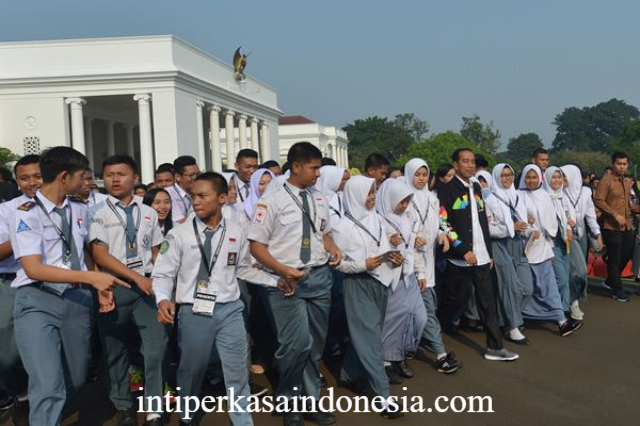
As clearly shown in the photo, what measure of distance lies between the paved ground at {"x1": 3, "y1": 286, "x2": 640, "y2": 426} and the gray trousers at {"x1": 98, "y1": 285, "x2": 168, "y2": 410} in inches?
13.8

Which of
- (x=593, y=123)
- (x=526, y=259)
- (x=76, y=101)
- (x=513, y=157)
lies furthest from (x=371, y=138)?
(x=526, y=259)

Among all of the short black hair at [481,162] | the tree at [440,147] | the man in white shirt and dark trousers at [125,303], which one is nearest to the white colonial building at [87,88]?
the short black hair at [481,162]

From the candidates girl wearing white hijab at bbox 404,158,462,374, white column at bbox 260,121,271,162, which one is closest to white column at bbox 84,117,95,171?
white column at bbox 260,121,271,162

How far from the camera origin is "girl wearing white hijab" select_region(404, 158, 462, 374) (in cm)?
543

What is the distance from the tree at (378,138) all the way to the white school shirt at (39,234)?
297ft

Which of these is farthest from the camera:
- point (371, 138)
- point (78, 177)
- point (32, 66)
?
point (371, 138)

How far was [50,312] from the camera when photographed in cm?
363

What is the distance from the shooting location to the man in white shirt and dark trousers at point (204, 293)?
3.83 m

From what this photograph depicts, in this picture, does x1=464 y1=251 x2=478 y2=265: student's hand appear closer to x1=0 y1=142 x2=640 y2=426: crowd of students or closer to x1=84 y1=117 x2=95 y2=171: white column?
x1=0 y1=142 x2=640 y2=426: crowd of students

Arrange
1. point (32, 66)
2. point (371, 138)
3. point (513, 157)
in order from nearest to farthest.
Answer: point (32, 66) < point (371, 138) < point (513, 157)

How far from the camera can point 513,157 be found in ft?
394

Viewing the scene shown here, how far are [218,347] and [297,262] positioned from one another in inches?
30.9

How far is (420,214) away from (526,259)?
160 cm

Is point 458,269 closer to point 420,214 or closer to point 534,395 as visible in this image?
point 420,214
